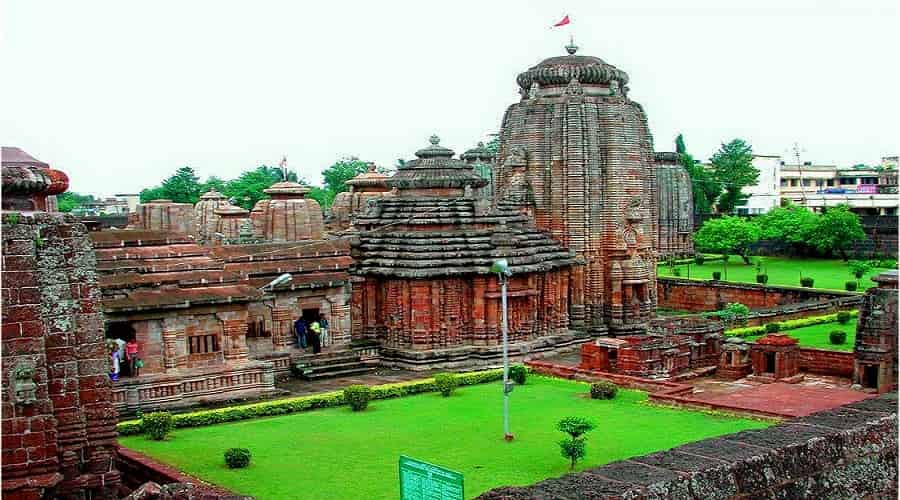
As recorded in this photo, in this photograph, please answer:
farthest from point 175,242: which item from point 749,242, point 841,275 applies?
point 749,242

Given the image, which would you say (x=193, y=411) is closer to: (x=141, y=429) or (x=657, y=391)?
(x=141, y=429)

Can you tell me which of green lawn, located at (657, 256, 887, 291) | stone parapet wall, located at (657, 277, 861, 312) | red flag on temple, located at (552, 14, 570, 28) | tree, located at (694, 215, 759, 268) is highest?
red flag on temple, located at (552, 14, 570, 28)

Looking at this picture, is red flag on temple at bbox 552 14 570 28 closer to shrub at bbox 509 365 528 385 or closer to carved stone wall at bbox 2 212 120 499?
shrub at bbox 509 365 528 385

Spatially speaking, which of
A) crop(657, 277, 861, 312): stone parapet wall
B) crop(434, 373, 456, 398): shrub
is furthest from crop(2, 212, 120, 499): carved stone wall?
crop(657, 277, 861, 312): stone parapet wall

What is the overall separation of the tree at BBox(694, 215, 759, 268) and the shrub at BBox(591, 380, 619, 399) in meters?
34.0

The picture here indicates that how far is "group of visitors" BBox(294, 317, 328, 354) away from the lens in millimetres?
25859

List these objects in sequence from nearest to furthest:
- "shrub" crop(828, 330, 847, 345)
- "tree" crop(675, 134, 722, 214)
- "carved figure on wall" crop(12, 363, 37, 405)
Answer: "carved figure on wall" crop(12, 363, 37, 405), "shrub" crop(828, 330, 847, 345), "tree" crop(675, 134, 722, 214)

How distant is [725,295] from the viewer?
4072cm

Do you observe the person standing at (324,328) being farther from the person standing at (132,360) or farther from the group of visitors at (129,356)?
the person standing at (132,360)

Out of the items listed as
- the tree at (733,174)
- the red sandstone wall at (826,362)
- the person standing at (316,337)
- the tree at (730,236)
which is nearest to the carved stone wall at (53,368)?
the person standing at (316,337)

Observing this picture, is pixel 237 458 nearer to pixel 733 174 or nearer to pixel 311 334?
pixel 311 334

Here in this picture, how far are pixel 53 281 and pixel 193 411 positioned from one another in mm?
8774

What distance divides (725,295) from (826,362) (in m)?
17.2

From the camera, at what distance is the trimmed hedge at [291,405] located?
19281 mm
